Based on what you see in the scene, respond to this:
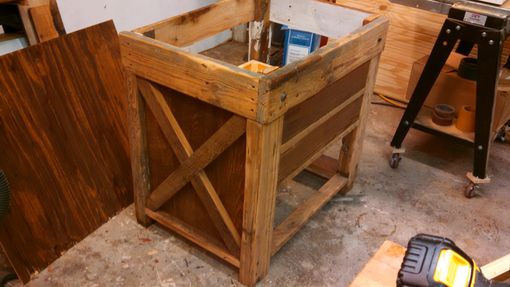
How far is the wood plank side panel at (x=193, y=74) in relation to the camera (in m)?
1.34

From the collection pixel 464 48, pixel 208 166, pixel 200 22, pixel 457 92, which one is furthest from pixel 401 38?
pixel 208 166

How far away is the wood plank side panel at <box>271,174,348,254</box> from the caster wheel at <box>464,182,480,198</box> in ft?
1.91

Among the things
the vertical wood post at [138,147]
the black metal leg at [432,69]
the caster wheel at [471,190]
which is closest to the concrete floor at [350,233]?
the caster wheel at [471,190]

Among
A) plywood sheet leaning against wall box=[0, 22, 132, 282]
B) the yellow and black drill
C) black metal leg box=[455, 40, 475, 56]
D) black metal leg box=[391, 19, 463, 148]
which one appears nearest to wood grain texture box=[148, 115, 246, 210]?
plywood sheet leaning against wall box=[0, 22, 132, 282]

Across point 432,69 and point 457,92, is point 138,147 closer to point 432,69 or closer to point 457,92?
point 432,69

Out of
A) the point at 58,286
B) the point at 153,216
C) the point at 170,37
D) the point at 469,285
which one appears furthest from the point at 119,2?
the point at 469,285

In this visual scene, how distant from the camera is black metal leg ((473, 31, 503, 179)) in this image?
187 cm

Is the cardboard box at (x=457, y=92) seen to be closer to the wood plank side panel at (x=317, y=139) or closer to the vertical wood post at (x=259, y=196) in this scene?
the wood plank side panel at (x=317, y=139)

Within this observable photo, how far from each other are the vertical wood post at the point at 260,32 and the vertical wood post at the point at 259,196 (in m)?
0.86

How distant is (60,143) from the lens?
1.73 metres

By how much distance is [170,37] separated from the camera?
1690 mm

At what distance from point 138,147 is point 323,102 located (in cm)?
69

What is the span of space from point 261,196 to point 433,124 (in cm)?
123

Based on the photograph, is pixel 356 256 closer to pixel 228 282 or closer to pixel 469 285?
pixel 228 282
